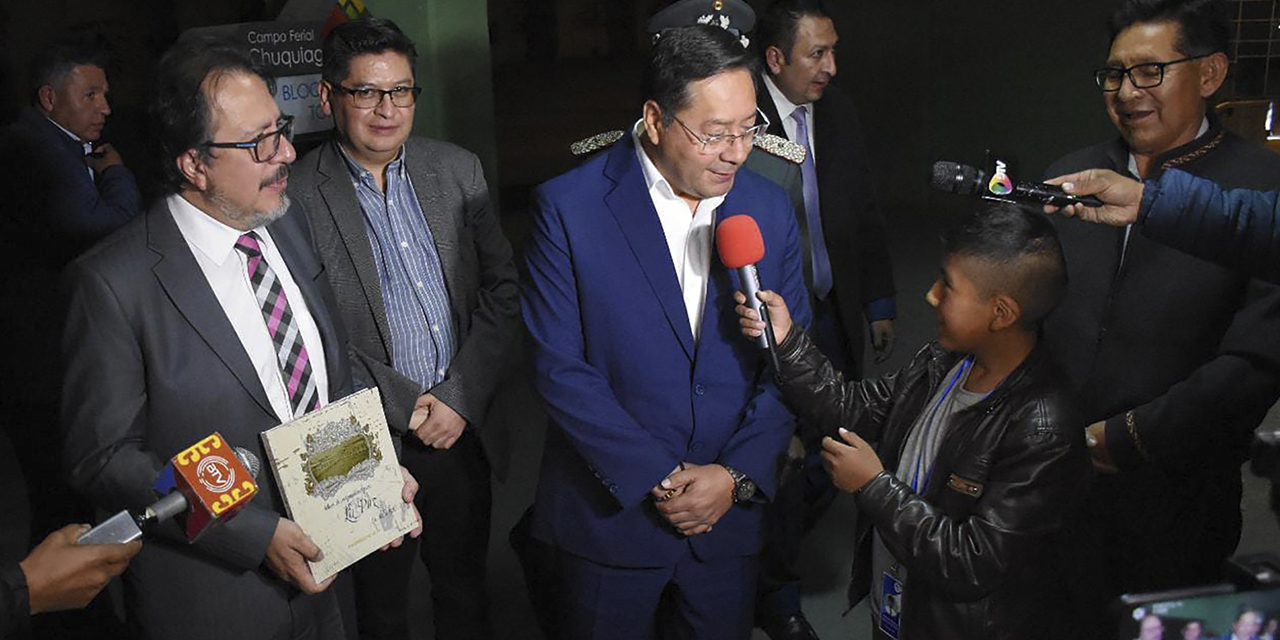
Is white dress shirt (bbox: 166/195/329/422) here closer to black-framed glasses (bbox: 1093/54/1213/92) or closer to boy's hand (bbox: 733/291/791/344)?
boy's hand (bbox: 733/291/791/344)

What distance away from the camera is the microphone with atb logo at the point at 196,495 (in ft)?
5.65

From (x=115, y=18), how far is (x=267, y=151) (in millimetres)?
6647

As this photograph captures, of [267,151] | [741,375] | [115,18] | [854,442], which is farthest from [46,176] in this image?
[115,18]

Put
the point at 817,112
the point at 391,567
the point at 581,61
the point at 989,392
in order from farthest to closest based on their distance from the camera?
1. the point at 581,61
2. the point at 817,112
3. the point at 391,567
4. the point at 989,392

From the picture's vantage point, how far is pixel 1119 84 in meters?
2.53

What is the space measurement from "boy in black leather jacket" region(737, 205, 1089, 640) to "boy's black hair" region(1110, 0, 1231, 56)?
67 cm

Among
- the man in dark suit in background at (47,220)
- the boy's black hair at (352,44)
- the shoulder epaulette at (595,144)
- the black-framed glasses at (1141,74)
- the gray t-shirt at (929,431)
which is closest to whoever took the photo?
the gray t-shirt at (929,431)

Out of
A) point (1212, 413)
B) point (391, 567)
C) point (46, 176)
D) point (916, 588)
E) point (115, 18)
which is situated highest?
point (115, 18)

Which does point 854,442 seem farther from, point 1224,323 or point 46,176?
point 46,176

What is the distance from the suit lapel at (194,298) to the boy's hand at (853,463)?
1.12 metres

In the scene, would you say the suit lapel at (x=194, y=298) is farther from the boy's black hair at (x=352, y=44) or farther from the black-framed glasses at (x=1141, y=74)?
the black-framed glasses at (x=1141, y=74)

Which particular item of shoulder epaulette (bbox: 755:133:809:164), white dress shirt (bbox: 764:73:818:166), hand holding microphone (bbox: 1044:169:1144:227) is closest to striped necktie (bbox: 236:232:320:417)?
shoulder epaulette (bbox: 755:133:809:164)

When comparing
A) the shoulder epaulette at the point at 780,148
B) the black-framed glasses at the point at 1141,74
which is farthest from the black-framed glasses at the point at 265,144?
the black-framed glasses at the point at 1141,74

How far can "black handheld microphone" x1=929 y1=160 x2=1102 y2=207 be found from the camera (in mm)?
2178
